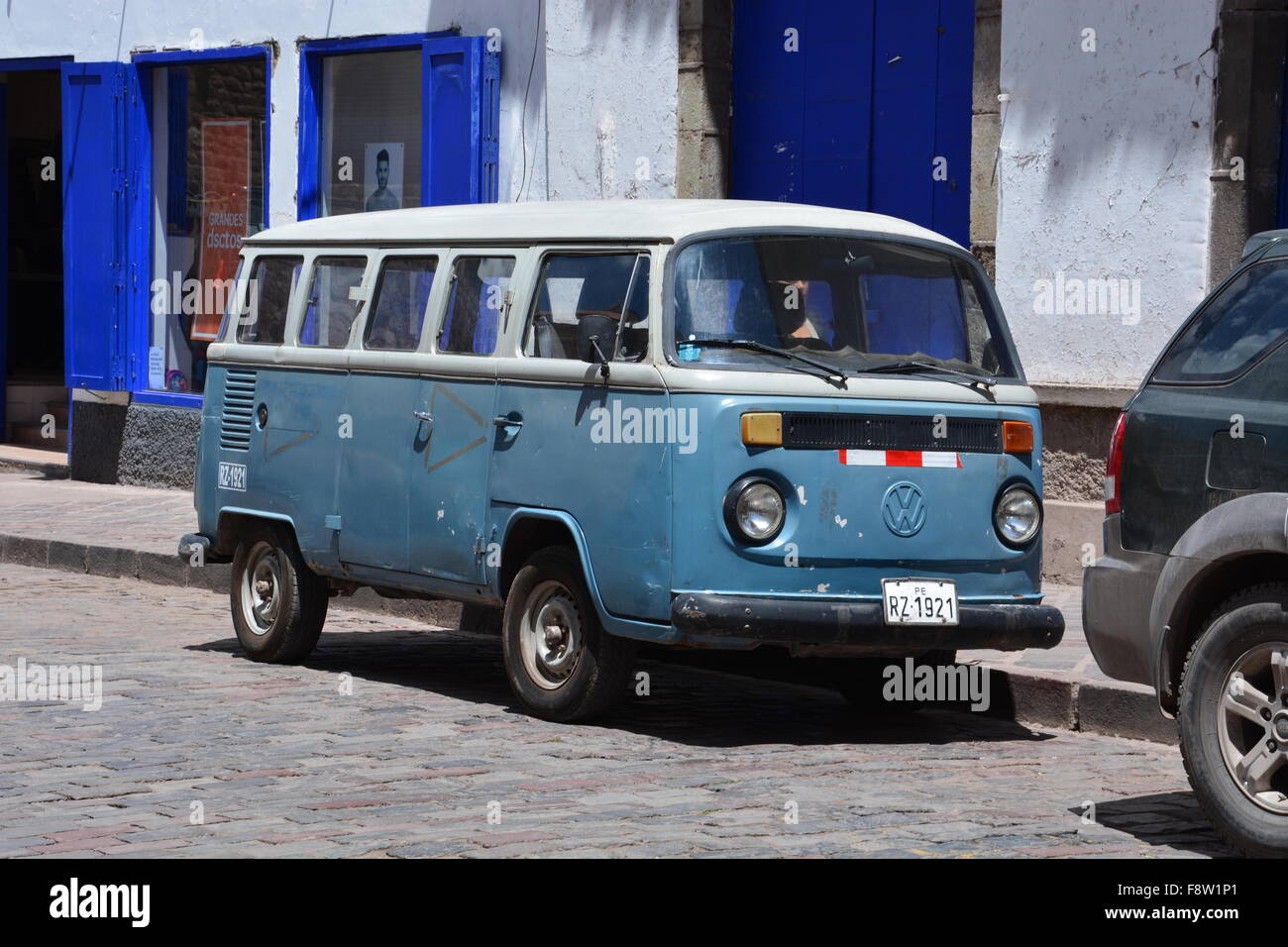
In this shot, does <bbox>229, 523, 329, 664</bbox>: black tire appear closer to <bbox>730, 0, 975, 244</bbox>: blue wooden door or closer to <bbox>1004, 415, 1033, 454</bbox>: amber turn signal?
<bbox>1004, 415, 1033, 454</bbox>: amber turn signal

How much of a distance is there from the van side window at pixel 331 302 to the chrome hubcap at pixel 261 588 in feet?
3.38

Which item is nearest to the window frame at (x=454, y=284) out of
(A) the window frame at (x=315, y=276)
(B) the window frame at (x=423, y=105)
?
(A) the window frame at (x=315, y=276)

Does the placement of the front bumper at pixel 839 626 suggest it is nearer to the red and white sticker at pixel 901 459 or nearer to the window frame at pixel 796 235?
the red and white sticker at pixel 901 459

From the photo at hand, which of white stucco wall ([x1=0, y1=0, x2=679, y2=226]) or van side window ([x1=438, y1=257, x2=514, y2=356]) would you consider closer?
van side window ([x1=438, y1=257, x2=514, y2=356])

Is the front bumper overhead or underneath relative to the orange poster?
underneath

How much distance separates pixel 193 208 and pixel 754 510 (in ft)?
39.4

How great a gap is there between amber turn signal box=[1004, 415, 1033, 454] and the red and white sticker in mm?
248

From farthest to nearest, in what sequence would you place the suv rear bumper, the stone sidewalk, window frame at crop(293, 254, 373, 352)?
1. window frame at crop(293, 254, 373, 352)
2. the stone sidewalk
3. the suv rear bumper

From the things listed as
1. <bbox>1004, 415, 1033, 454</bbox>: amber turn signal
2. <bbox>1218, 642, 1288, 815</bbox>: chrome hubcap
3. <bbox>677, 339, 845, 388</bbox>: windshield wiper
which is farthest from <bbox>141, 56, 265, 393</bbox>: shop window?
<bbox>1218, 642, 1288, 815</bbox>: chrome hubcap

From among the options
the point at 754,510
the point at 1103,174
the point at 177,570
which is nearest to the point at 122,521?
the point at 177,570

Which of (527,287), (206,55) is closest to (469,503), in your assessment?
(527,287)

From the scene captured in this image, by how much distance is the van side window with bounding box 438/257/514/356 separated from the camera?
8742mm

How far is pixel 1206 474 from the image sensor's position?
6184 millimetres

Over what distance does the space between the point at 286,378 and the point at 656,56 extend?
602cm
